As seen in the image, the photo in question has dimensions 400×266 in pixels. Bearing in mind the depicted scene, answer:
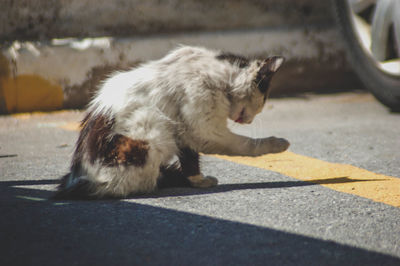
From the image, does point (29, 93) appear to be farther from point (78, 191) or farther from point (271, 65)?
point (271, 65)

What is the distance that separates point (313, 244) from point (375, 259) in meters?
0.23

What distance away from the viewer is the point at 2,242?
6.40ft

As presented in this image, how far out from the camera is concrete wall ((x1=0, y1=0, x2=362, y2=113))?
4836 millimetres

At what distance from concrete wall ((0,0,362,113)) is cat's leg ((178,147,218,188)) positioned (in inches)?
96.2

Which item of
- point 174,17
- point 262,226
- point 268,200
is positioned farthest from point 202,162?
point 174,17

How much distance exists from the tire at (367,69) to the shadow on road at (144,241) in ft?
8.48

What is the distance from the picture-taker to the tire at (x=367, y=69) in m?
4.23

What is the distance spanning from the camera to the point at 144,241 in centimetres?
198

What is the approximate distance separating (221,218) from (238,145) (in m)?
0.62

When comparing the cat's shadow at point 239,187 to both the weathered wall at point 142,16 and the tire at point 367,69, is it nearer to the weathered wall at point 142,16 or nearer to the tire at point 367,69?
the tire at point 367,69

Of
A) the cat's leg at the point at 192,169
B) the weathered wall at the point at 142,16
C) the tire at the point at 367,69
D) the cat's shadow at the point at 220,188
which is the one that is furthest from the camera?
the weathered wall at the point at 142,16

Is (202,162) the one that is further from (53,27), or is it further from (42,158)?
(53,27)

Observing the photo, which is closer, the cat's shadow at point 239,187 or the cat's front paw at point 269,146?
the cat's shadow at point 239,187

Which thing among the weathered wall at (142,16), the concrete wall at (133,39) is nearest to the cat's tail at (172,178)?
the concrete wall at (133,39)
